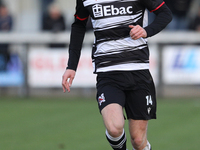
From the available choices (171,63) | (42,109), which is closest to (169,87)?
(171,63)

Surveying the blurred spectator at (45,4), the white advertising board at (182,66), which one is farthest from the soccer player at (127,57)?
the blurred spectator at (45,4)

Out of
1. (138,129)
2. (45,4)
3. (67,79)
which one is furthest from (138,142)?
(45,4)

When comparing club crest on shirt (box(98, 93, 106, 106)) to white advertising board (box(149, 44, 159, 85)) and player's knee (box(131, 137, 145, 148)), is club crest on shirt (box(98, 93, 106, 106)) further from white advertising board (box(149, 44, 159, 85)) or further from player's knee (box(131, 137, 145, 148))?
white advertising board (box(149, 44, 159, 85))

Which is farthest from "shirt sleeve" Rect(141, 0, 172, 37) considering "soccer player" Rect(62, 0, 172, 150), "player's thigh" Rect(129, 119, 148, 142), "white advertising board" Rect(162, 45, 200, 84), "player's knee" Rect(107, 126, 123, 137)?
"white advertising board" Rect(162, 45, 200, 84)

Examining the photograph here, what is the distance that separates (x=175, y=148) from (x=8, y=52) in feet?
24.1

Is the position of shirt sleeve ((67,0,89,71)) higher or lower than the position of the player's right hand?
higher

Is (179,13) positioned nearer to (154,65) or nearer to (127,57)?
(154,65)

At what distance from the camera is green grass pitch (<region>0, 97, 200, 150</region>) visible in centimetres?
660

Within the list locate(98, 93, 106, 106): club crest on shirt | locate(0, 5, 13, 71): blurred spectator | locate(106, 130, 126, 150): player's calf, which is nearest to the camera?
locate(106, 130, 126, 150): player's calf

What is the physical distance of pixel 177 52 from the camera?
1183 cm

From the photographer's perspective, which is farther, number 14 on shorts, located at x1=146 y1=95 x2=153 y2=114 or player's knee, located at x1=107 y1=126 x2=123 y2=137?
number 14 on shorts, located at x1=146 y1=95 x2=153 y2=114

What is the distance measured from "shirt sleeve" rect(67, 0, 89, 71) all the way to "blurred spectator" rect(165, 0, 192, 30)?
11039mm

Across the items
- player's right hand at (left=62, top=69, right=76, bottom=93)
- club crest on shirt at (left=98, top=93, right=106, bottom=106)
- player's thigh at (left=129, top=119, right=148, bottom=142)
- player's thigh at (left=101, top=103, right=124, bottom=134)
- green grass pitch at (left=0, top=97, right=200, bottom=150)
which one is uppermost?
player's right hand at (left=62, top=69, right=76, bottom=93)

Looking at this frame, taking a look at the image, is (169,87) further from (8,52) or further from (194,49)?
(8,52)
